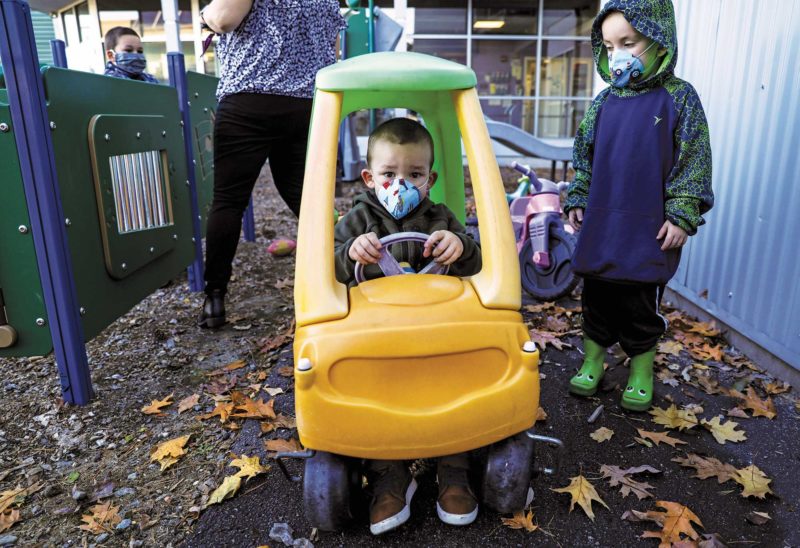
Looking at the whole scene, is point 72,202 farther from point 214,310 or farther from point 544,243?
point 544,243

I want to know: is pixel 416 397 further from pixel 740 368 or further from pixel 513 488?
pixel 740 368

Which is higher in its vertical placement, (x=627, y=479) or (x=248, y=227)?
(x=248, y=227)

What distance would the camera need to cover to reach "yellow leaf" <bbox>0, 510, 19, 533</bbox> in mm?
1986

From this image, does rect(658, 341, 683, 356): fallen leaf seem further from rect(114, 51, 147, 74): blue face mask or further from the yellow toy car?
rect(114, 51, 147, 74): blue face mask

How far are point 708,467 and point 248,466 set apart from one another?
5.66 feet

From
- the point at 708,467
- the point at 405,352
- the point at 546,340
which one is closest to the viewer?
the point at 405,352

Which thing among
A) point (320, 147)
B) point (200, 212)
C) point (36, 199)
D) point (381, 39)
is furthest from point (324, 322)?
point (381, 39)

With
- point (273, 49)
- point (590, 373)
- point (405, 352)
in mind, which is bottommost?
point (590, 373)

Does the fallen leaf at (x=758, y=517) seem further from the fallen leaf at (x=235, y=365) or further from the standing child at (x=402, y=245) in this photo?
the fallen leaf at (x=235, y=365)

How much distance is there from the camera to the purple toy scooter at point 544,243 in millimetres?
3961

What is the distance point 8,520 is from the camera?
2.01m

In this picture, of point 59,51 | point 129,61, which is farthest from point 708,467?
point 59,51

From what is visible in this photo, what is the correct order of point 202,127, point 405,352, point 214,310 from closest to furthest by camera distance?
point 405,352 < point 214,310 < point 202,127

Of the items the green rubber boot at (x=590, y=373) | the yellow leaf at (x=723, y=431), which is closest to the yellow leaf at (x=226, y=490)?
the green rubber boot at (x=590, y=373)
